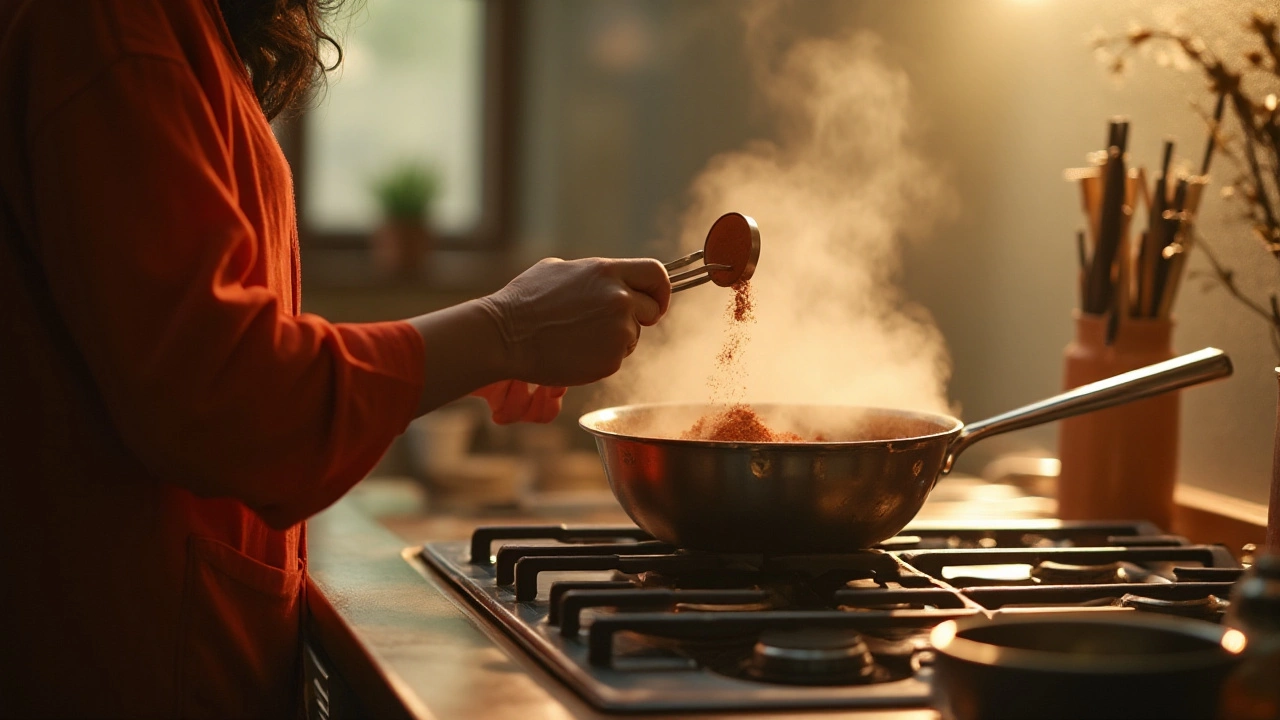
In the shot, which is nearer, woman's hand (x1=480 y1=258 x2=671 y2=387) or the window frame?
woman's hand (x1=480 y1=258 x2=671 y2=387)

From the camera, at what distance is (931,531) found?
4.24ft

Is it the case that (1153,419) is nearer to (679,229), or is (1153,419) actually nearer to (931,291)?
(931,291)

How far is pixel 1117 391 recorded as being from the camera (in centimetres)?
113

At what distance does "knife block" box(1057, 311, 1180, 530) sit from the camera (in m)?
1.40

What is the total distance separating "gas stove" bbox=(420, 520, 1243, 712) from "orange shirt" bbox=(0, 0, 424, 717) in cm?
21

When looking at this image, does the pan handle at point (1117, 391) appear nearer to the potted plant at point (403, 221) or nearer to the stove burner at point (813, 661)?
the stove burner at point (813, 661)

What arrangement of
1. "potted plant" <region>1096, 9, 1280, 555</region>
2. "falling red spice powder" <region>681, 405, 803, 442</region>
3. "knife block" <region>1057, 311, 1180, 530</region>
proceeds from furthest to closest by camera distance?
"knife block" <region>1057, 311, 1180, 530</region> → "falling red spice powder" <region>681, 405, 803, 442</region> → "potted plant" <region>1096, 9, 1280, 555</region>

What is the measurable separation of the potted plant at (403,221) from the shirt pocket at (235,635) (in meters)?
2.91

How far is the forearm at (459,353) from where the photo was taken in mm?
918

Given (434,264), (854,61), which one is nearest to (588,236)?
(434,264)

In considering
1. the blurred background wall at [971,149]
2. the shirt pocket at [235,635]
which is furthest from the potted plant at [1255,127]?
the shirt pocket at [235,635]

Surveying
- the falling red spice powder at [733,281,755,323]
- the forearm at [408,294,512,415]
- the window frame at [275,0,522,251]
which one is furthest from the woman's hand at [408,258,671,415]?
the window frame at [275,0,522,251]

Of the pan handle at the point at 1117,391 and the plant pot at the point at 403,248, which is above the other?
the plant pot at the point at 403,248

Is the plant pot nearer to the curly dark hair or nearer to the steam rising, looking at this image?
the steam rising
